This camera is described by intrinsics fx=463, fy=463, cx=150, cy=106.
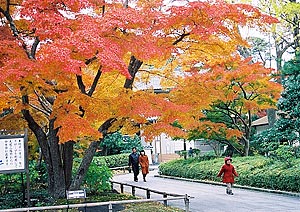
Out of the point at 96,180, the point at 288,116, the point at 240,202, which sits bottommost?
the point at 240,202

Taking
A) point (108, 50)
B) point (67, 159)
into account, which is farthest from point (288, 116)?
point (108, 50)

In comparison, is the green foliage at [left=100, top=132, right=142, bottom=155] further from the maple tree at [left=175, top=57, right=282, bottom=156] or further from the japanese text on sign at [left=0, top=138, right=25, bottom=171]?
the japanese text on sign at [left=0, top=138, right=25, bottom=171]

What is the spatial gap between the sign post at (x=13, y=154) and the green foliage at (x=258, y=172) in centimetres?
923

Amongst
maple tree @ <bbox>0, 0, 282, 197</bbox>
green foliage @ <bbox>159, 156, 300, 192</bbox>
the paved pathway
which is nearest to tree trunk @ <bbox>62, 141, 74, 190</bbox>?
maple tree @ <bbox>0, 0, 282, 197</bbox>

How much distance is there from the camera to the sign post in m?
11.9

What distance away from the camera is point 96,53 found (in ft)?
37.1

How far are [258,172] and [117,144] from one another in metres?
19.9

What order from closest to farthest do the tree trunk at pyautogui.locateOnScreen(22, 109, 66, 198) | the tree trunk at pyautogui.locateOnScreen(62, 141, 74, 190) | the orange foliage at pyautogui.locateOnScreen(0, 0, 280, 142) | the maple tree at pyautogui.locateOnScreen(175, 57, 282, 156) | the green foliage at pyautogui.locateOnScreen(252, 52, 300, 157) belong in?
1. the orange foliage at pyautogui.locateOnScreen(0, 0, 280, 142)
2. the tree trunk at pyautogui.locateOnScreen(22, 109, 66, 198)
3. the tree trunk at pyautogui.locateOnScreen(62, 141, 74, 190)
4. the green foliage at pyautogui.locateOnScreen(252, 52, 300, 157)
5. the maple tree at pyautogui.locateOnScreen(175, 57, 282, 156)

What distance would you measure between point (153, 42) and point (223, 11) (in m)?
2.03

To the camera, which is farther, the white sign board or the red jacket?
the red jacket

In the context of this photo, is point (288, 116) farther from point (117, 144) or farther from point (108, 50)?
point (117, 144)

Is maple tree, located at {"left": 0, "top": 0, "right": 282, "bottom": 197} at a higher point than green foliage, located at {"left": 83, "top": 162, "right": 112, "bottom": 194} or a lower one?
higher

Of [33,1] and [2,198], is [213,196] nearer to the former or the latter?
[2,198]

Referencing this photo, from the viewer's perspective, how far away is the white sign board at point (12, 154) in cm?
1194
